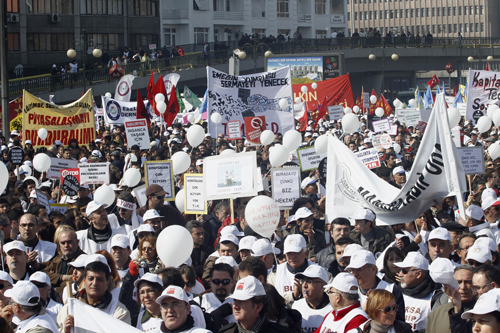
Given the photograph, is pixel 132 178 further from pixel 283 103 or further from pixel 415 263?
pixel 283 103

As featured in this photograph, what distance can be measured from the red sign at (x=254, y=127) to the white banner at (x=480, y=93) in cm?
632

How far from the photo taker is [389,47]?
5403cm

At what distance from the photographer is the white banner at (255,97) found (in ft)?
53.8

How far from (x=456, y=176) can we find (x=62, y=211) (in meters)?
5.19

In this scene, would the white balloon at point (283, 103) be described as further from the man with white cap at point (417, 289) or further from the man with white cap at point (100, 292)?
the man with white cap at point (100, 292)

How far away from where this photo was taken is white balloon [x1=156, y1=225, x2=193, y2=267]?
580 centimetres

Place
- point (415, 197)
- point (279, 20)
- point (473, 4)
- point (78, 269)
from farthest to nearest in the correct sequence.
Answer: point (473, 4)
point (279, 20)
point (415, 197)
point (78, 269)

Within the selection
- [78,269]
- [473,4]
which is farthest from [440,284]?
[473,4]

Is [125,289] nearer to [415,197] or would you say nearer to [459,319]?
[459,319]

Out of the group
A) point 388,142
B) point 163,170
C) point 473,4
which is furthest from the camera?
point 473,4

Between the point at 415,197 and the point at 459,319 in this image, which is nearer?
the point at 459,319

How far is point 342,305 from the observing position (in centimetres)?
469

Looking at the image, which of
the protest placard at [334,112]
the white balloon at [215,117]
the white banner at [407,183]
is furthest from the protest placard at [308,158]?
the protest placard at [334,112]

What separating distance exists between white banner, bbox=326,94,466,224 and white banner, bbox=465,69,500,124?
34.6 feet
